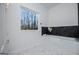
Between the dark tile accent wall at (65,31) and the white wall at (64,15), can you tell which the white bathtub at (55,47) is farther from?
the white wall at (64,15)

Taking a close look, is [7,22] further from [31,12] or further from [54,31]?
[54,31]

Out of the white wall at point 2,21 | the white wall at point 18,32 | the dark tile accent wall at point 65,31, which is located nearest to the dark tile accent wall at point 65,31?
the dark tile accent wall at point 65,31

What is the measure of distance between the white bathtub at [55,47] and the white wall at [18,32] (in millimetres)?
66

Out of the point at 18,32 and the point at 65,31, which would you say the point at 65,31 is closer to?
the point at 65,31

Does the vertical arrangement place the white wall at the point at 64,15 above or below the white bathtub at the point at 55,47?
above

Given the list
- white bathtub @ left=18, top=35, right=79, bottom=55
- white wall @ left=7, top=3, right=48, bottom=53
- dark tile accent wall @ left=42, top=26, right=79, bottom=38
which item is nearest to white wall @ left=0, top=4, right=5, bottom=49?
white wall @ left=7, top=3, right=48, bottom=53

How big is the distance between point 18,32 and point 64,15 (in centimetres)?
64

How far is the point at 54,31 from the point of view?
1.68 metres

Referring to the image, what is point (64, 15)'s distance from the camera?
1639 mm

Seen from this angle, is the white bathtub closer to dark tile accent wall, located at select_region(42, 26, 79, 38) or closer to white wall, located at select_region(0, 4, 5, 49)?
dark tile accent wall, located at select_region(42, 26, 79, 38)

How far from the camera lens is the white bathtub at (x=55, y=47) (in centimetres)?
161

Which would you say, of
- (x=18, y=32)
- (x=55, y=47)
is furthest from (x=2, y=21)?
(x=55, y=47)
